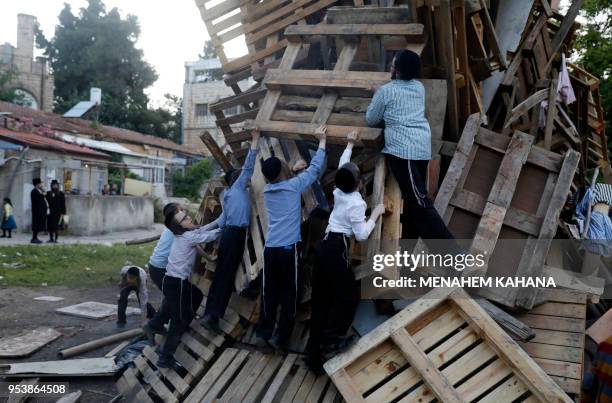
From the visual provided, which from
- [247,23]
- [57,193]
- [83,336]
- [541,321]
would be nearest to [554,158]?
[541,321]

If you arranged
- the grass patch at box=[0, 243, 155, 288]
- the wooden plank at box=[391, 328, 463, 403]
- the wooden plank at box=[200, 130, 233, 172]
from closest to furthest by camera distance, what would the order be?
the wooden plank at box=[391, 328, 463, 403] < the wooden plank at box=[200, 130, 233, 172] < the grass patch at box=[0, 243, 155, 288]

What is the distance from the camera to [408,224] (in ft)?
14.5

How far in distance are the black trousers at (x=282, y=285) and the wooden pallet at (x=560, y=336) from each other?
69.1 inches

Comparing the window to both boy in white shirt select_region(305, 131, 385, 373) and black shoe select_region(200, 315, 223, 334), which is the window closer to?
black shoe select_region(200, 315, 223, 334)

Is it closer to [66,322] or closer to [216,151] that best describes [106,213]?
[66,322]

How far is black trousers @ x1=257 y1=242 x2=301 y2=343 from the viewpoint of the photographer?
167 inches

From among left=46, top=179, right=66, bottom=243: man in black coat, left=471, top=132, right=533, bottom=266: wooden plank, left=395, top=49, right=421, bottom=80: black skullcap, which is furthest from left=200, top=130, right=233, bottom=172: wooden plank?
left=46, top=179, right=66, bottom=243: man in black coat

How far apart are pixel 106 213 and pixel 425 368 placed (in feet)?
55.0

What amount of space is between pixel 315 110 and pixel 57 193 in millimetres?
12479

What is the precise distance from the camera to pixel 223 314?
488 cm

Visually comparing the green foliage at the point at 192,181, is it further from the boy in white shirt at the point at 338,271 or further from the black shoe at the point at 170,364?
the boy in white shirt at the point at 338,271

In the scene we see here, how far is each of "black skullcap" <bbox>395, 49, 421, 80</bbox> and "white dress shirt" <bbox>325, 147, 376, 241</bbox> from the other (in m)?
0.80

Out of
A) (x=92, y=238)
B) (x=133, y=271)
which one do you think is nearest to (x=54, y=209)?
(x=92, y=238)

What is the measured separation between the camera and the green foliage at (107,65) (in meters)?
37.3
